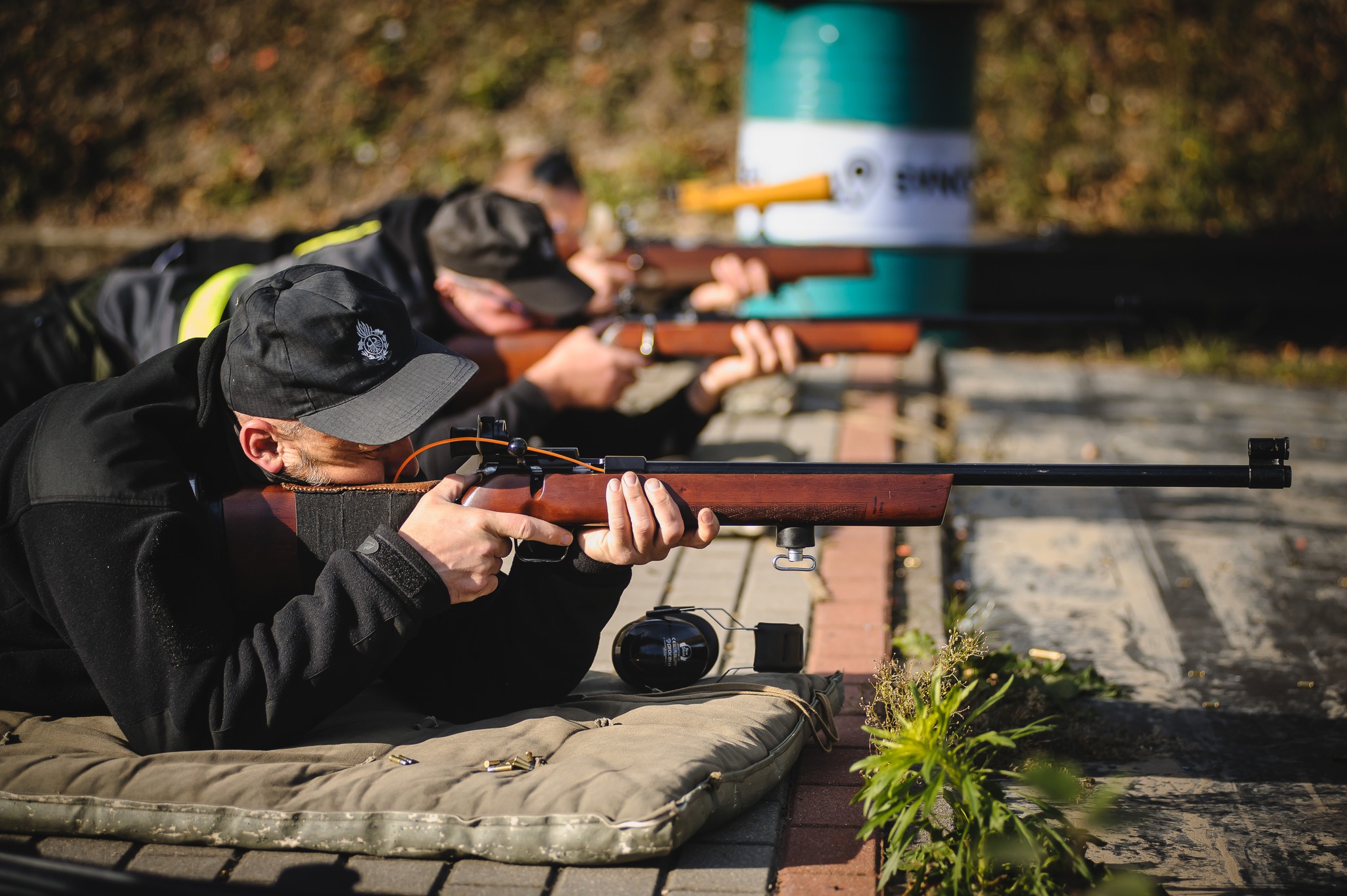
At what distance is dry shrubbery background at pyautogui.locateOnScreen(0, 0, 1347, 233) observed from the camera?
10.7 m

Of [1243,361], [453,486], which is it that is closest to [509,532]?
[453,486]

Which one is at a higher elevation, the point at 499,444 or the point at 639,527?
the point at 499,444

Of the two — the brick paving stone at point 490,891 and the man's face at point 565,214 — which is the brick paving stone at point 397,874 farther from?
the man's face at point 565,214

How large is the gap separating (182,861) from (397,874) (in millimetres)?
446

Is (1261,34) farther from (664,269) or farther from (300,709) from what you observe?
(300,709)

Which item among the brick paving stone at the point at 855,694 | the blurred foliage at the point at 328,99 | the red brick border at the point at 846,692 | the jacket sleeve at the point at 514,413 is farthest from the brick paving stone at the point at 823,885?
the blurred foliage at the point at 328,99

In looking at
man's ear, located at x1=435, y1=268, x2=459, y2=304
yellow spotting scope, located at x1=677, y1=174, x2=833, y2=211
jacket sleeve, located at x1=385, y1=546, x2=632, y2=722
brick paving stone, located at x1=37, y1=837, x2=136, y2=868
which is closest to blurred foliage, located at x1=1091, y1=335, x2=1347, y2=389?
yellow spotting scope, located at x1=677, y1=174, x2=833, y2=211

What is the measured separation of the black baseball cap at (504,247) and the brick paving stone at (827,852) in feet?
8.42

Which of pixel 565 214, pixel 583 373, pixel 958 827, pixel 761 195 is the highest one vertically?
pixel 761 195

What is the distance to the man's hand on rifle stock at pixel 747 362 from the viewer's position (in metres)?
4.41

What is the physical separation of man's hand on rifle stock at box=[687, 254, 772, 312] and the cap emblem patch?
150 inches

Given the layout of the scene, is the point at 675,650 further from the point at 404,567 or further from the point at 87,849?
the point at 87,849

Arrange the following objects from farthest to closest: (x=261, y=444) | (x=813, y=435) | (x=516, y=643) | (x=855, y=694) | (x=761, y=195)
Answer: (x=761, y=195)
(x=813, y=435)
(x=855, y=694)
(x=516, y=643)
(x=261, y=444)

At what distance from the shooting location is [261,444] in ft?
8.08
